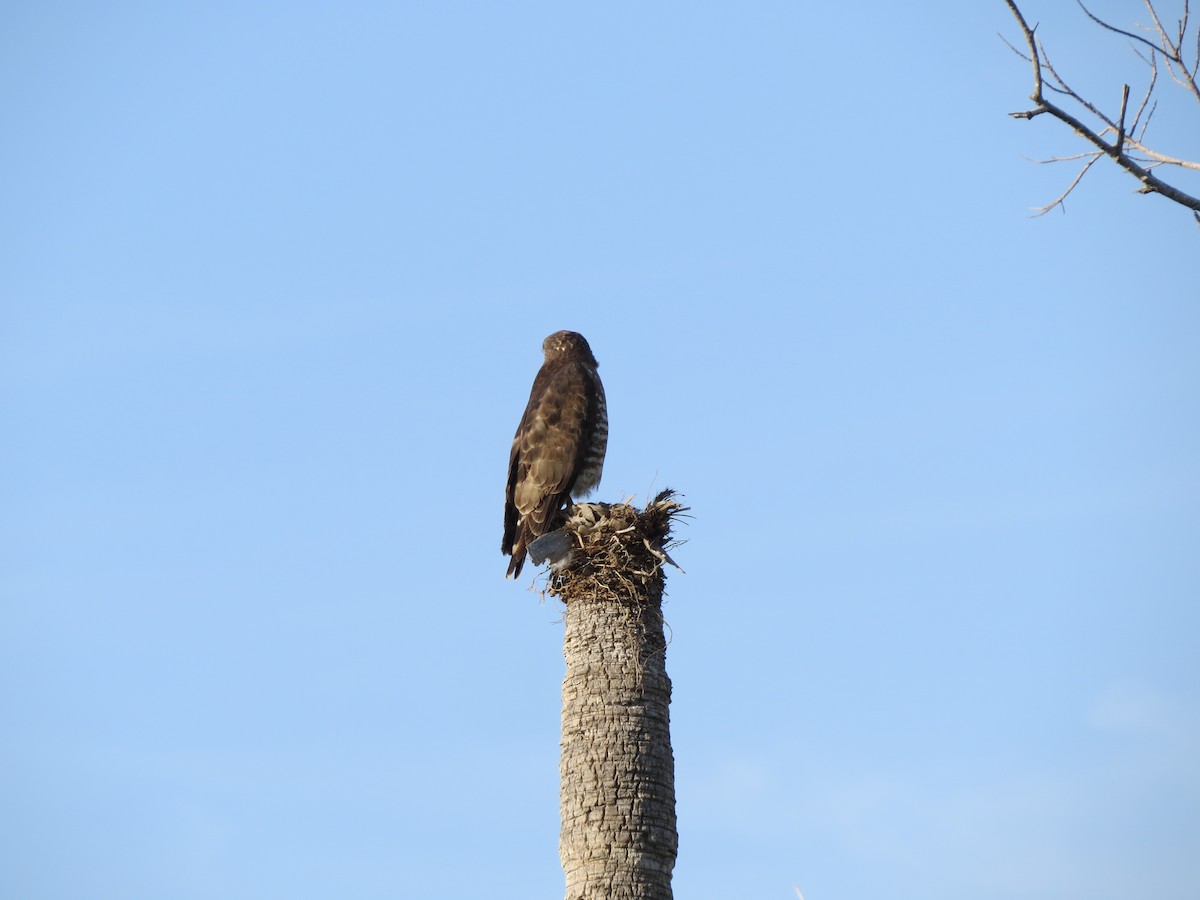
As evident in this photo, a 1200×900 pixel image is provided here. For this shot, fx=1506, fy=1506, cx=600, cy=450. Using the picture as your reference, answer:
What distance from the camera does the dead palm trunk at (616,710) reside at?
8.83 m

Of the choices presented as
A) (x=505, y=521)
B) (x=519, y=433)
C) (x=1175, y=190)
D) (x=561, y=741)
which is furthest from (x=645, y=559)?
(x=1175, y=190)

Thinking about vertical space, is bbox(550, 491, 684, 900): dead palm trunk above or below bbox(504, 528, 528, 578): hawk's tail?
below

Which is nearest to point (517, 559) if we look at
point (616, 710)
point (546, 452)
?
point (546, 452)

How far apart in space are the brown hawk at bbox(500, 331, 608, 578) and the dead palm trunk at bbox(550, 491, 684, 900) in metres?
1.77

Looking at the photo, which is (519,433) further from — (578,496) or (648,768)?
(648,768)

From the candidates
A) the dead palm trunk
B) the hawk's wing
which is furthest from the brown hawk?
the dead palm trunk

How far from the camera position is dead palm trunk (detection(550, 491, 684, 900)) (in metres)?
8.83

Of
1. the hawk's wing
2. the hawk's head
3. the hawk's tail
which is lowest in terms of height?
the hawk's tail

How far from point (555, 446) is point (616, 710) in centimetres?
365

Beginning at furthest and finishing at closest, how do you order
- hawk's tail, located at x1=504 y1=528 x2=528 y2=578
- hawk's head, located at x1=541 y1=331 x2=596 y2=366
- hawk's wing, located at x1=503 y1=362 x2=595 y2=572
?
hawk's head, located at x1=541 y1=331 x2=596 y2=366, hawk's wing, located at x1=503 y1=362 x2=595 y2=572, hawk's tail, located at x1=504 y1=528 x2=528 y2=578

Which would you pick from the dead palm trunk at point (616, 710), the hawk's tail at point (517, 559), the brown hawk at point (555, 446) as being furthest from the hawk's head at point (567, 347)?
the dead palm trunk at point (616, 710)

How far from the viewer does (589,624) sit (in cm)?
959

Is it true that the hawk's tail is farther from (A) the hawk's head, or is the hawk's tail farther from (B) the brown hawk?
(A) the hawk's head

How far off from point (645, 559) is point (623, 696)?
973 millimetres
